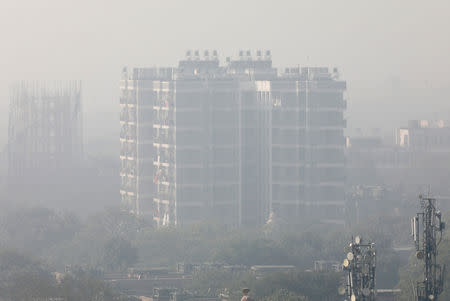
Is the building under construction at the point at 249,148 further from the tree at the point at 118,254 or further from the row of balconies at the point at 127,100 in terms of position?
the tree at the point at 118,254

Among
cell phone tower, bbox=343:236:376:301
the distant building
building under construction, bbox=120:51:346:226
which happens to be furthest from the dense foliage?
cell phone tower, bbox=343:236:376:301

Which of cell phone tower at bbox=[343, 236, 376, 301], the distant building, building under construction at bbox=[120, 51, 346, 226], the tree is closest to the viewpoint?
cell phone tower at bbox=[343, 236, 376, 301]

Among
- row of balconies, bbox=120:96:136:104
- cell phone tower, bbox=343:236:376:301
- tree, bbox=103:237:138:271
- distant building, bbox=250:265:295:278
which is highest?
row of balconies, bbox=120:96:136:104

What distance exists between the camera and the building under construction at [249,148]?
155 metres

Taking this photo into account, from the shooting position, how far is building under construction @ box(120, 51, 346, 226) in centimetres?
15475

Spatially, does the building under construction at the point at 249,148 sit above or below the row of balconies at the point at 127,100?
below

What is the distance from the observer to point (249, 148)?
161m

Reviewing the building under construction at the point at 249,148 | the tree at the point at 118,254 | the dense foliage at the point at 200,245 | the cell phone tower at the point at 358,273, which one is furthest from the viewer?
the building under construction at the point at 249,148

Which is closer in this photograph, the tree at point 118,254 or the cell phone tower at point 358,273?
the cell phone tower at point 358,273

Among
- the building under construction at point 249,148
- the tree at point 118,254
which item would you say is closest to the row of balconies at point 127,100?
the building under construction at point 249,148

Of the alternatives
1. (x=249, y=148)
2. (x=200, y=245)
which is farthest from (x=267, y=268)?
(x=249, y=148)

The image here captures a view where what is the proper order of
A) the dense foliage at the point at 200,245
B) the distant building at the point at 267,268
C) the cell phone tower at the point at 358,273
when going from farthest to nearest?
the distant building at the point at 267,268 → the dense foliage at the point at 200,245 → the cell phone tower at the point at 358,273

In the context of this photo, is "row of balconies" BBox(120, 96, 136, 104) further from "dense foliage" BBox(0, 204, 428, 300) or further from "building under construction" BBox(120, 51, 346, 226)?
"dense foliage" BBox(0, 204, 428, 300)

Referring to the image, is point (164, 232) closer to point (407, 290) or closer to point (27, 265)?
point (27, 265)
